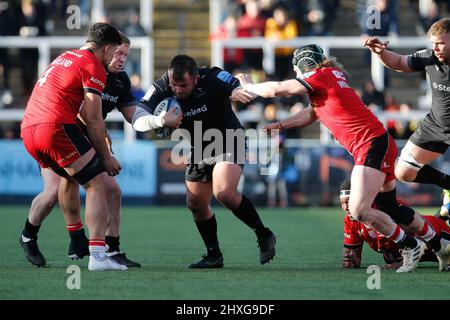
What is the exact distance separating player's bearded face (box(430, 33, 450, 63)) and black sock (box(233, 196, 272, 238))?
2.40 meters

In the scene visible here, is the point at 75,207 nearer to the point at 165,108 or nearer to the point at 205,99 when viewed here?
the point at 165,108

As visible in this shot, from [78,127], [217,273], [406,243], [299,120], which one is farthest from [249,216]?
[78,127]

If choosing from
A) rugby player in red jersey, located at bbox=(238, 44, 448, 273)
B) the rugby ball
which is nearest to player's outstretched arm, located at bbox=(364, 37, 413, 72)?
rugby player in red jersey, located at bbox=(238, 44, 448, 273)

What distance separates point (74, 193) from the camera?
9.61 meters

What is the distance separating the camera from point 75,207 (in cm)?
968

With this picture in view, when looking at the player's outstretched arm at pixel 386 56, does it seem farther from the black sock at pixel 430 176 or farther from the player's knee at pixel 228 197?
the player's knee at pixel 228 197

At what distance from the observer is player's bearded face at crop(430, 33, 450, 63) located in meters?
9.68

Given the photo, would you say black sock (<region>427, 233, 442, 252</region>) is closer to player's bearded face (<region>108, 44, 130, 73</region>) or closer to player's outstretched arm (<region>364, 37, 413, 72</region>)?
player's outstretched arm (<region>364, 37, 413, 72</region>)

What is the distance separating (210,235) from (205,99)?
1.34 m

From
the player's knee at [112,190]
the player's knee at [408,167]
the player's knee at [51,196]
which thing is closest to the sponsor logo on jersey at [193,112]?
the player's knee at [112,190]

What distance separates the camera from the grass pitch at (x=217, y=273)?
7477mm

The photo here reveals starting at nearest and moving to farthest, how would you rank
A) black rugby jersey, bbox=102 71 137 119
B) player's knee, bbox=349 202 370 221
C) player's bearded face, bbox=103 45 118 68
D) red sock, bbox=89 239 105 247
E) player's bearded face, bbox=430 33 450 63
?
player's knee, bbox=349 202 370 221 → red sock, bbox=89 239 105 247 → player's bearded face, bbox=103 45 118 68 → player's bearded face, bbox=430 33 450 63 → black rugby jersey, bbox=102 71 137 119

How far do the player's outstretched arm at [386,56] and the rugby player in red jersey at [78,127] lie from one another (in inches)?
96.1

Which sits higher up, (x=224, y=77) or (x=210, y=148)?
(x=224, y=77)
